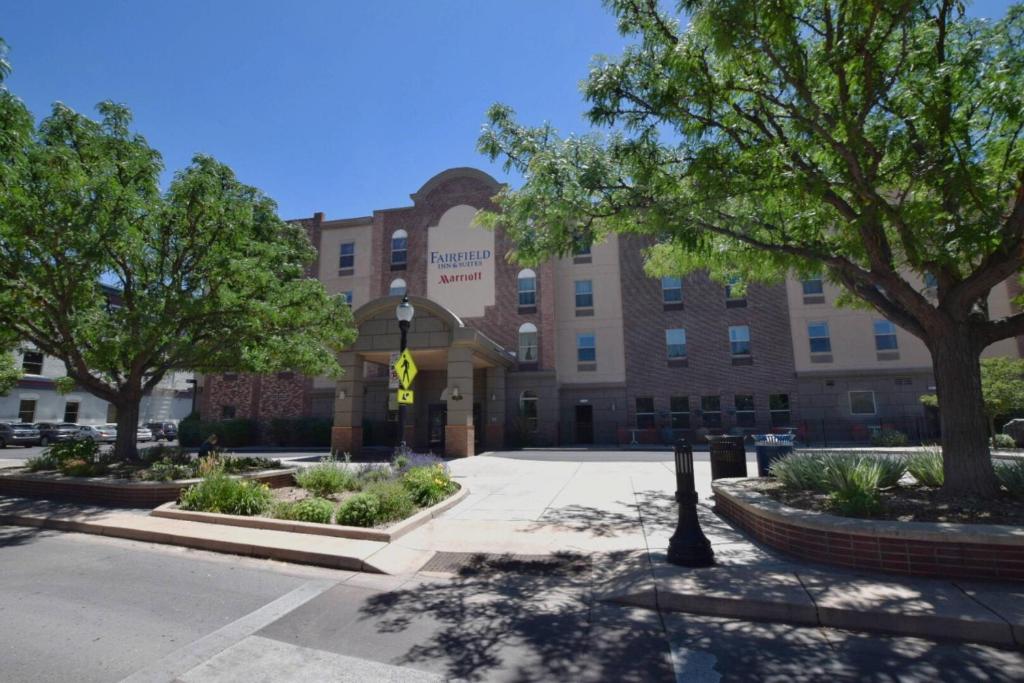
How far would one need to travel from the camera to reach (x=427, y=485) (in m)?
9.80

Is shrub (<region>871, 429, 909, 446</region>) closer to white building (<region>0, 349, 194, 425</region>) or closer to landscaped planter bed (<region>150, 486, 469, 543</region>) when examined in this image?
landscaped planter bed (<region>150, 486, 469, 543</region>)

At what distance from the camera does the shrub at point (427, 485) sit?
380 inches

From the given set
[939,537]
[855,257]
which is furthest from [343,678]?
[855,257]

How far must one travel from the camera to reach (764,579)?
5371mm

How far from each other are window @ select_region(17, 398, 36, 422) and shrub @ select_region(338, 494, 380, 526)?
41.8 meters

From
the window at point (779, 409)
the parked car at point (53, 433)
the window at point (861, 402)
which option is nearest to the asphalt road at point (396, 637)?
the window at point (779, 409)

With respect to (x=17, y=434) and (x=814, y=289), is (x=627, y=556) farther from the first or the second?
(x=17, y=434)

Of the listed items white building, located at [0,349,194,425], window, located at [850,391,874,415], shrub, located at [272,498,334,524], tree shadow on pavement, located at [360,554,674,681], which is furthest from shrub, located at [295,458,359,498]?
white building, located at [0,349,194,425]

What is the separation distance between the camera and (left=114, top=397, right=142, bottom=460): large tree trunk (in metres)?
12.5

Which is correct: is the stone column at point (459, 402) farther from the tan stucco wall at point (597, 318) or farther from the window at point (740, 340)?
the window at point (740, 340)

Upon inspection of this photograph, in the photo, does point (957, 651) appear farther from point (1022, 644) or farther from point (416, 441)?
point (416, 441)

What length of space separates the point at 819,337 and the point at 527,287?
15.0 m

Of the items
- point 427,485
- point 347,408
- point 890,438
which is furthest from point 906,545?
point 890,438

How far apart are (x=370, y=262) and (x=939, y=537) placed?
1144 inches
